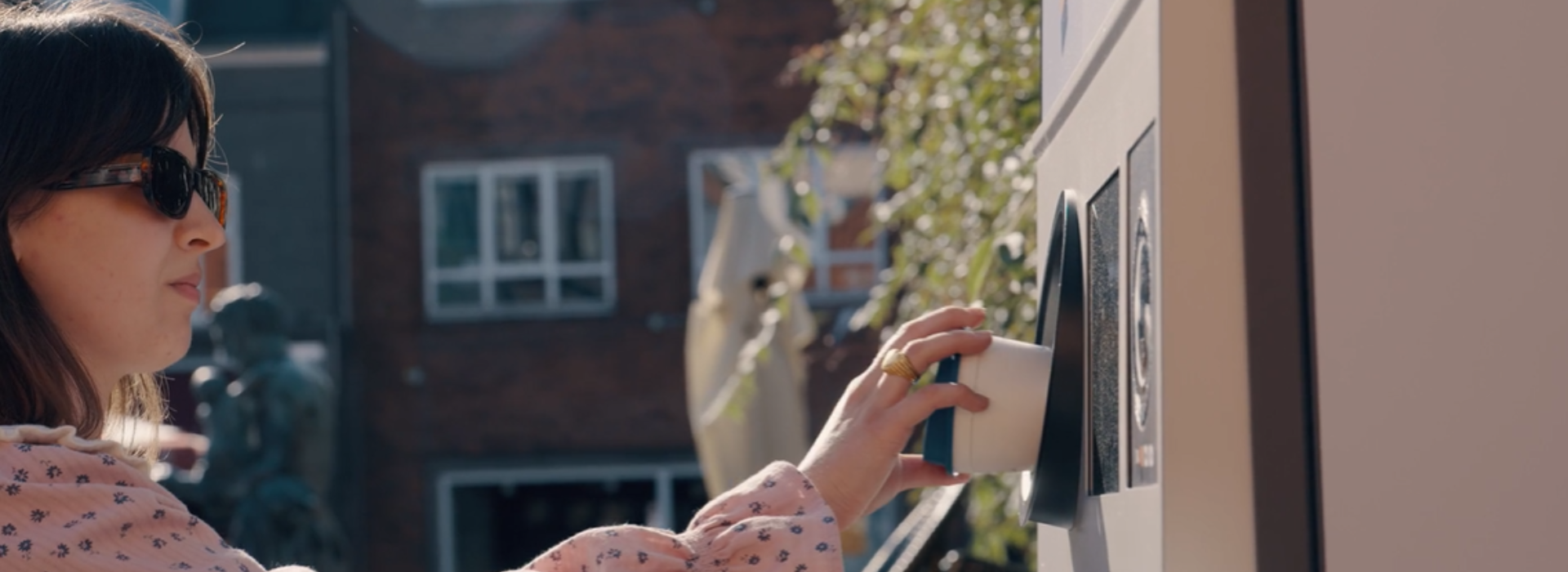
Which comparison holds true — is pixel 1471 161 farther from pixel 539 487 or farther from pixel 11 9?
pixel 539 487

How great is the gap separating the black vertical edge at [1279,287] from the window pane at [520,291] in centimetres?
1405

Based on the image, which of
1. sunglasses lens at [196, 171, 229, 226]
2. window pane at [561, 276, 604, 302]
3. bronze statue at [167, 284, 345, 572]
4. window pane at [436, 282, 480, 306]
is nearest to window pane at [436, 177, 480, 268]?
window pane at [436, 282, 480, 306]

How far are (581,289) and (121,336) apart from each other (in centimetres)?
1341

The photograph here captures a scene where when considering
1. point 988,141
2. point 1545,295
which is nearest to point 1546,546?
point 1545,295

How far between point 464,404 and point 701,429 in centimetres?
846

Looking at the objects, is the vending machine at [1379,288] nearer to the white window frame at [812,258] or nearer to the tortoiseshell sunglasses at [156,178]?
the tortoiseshell sunglasses at [156,178]

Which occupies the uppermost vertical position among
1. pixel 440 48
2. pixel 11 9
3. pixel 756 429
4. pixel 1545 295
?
pixel 440 48

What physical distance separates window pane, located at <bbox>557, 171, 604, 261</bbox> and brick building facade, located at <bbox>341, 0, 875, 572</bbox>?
2cm

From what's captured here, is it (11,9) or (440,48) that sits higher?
(440,48)

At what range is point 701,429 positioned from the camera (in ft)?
20.9

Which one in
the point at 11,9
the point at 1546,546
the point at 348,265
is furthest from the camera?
the point at 348,265

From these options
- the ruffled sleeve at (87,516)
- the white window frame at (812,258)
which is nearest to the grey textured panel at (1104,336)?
the ruffled sleeve at (87,516)

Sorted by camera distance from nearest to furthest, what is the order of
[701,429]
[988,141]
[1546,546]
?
[1546,546]
[988,141]
[701,429]

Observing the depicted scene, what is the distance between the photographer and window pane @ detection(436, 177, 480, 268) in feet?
48.3
